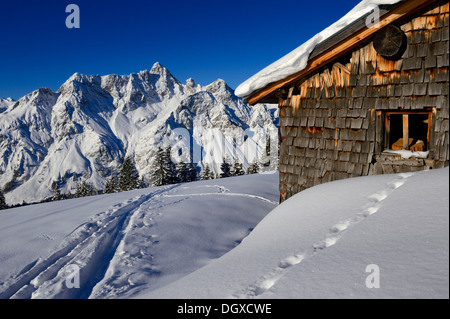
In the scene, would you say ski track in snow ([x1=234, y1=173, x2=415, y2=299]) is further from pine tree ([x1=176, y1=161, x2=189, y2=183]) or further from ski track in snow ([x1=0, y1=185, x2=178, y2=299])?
pine tree ([x1=176, y1=161, x2=189, y2=183])

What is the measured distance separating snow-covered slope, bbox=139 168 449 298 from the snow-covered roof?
2790mm

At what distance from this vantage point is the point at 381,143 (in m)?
5.57

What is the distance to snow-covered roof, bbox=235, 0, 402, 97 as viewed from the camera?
496 cm

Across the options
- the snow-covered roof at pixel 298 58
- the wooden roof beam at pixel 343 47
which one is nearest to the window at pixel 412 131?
the wooden roof beam at pixel 343 47

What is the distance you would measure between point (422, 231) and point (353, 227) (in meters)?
0.75

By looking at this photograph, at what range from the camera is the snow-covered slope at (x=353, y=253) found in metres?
2.41

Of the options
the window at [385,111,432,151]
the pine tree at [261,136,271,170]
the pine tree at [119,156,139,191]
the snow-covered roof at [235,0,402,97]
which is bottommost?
the pine tree at [119,156,139,191]

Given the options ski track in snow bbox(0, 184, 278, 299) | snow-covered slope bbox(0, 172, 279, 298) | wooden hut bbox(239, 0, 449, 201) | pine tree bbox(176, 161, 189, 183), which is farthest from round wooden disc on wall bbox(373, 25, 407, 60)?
pine tree bbox(176, 161, 189, 183)

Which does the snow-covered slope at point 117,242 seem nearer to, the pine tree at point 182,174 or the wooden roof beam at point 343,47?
the wooden roof beam at point 343,47

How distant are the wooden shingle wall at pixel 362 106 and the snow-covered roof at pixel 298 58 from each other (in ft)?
2.34
